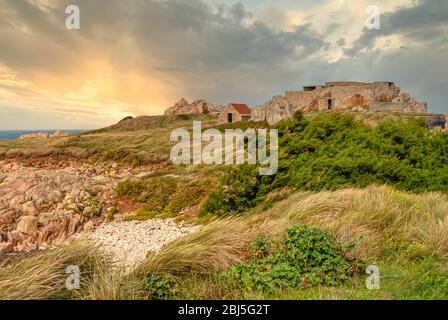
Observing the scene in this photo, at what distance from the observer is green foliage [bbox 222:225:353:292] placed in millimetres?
4457

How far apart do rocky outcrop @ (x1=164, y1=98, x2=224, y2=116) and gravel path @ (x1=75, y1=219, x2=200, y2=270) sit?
6755 centimetres

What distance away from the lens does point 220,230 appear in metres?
5.99

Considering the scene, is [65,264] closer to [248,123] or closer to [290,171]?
[290,171]

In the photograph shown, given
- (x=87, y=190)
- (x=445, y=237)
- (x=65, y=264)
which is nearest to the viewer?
(x=65, y=264)

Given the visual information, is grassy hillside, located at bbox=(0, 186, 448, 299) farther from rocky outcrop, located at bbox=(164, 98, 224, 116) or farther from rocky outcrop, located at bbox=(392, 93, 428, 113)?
rocky outcrop, located at bbox=(164, 98, 224, 116)

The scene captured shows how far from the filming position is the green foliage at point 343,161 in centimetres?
958

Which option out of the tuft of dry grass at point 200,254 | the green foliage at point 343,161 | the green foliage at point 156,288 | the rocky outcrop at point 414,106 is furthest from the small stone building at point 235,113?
the green foliage at point 156,288

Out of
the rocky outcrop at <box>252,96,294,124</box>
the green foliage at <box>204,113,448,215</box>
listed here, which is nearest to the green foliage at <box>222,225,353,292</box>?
the green foliage at <box>204,113,448,215</box>

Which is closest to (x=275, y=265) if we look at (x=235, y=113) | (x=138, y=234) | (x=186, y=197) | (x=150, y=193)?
(x=138, y=234)

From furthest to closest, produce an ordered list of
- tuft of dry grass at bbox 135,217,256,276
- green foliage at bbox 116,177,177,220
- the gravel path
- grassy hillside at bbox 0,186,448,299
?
green foliage at bbox 116,177,177,220 < the gravel path < tuft of dry grass at bbox 135,217,256,276 < grassy hillside at bbox 0,186,448,299

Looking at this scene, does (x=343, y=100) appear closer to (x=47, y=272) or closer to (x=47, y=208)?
A: (x=47, y=208)

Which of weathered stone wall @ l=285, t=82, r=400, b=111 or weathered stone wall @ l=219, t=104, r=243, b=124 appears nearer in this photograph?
weathered stone wall @ l=219, t=104, r=243, b=124
